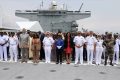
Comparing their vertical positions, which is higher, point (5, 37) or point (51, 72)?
point (5, 37)

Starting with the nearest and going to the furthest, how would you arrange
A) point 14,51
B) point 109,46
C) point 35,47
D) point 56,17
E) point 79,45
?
point 109,46, point 79,45, point 35,47, point 14,51, point 56,17

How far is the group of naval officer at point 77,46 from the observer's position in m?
13.5

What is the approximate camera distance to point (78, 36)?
45.0ft

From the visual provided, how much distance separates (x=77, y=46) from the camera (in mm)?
13703

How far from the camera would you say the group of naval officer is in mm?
13500

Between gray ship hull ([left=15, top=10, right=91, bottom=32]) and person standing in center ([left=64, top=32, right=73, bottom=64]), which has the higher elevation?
gray ship hull ([left=15, top=10, right=91, bottom=32])

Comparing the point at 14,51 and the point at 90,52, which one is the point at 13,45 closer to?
the point at 14,51

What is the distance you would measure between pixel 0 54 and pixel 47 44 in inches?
102

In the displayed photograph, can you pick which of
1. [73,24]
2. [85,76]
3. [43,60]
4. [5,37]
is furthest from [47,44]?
[73,24]

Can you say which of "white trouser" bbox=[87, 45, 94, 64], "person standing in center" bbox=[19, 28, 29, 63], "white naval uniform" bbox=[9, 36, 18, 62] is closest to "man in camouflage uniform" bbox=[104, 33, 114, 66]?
"white trouser" bbox=[87, 45, 94, 64]

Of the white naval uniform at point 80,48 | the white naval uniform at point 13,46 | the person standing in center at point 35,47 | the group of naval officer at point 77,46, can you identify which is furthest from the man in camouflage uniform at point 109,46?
the white naval uniform at point 13,46

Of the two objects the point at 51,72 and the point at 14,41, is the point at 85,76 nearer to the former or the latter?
the point at 51,72

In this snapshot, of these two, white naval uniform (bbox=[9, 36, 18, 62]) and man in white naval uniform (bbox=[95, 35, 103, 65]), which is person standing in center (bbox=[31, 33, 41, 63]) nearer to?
white naval uniform (bbox=[9, 36, 18, 62])

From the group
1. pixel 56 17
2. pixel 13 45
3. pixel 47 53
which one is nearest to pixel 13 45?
pixel 13 45
